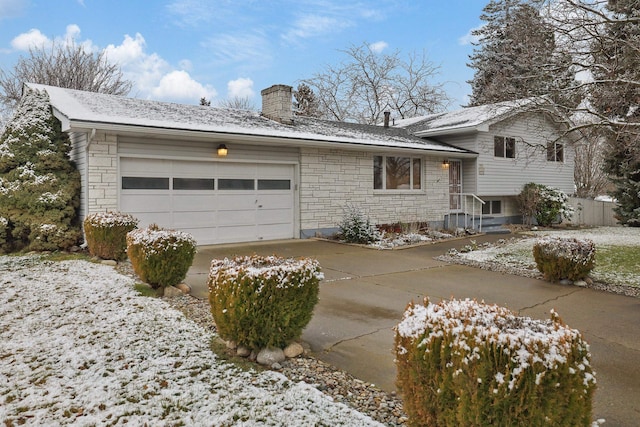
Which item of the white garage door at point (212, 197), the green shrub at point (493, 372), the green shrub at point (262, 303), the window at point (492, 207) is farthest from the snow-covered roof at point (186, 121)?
the green shrub at point (493, 372)

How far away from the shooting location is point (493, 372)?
1.89 metres

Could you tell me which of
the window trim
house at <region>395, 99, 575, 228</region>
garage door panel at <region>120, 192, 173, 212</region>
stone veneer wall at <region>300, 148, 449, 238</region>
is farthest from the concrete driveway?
house at <region>395, 99, 575, 228</region>

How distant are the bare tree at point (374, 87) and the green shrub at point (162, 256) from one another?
2535 centimetres

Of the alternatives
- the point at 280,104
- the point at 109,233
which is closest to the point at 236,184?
the point at 280,104

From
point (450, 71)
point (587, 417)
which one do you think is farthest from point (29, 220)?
point (450, 71)

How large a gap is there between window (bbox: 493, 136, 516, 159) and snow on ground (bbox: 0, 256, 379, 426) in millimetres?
14386

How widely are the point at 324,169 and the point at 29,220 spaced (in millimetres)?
7104

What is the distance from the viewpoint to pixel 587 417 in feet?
6.19

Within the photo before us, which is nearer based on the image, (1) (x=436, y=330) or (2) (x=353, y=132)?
(1) (x=436, y=330)

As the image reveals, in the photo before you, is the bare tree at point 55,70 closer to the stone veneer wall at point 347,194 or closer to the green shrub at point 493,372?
the stone veneer wall at point 347,194

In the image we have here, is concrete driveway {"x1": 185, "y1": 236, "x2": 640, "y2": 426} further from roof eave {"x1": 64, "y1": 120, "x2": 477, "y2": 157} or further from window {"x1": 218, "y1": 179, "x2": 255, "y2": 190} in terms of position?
roof eave {"x1": 64, "y1": 120, "x2": 477, "y2": 157}

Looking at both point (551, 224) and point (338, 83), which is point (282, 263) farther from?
point (338, 83)

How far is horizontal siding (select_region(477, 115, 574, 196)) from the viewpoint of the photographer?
15539mm

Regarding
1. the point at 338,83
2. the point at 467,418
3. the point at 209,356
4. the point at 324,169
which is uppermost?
the point at 338,83
